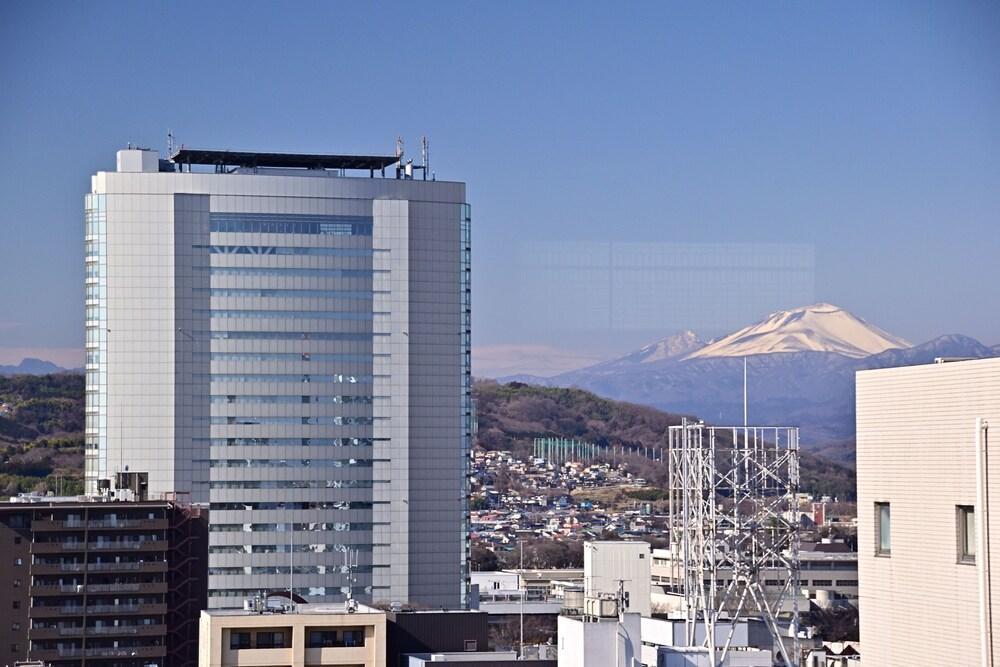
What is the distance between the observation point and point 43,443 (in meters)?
86.3

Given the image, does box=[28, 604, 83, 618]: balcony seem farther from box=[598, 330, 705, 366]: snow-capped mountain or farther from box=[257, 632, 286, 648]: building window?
box=[598, 330, 705, 366]: snow-capped mountain

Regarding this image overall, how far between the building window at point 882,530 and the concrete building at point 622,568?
36109mm

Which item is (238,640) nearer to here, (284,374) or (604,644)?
(604,644)

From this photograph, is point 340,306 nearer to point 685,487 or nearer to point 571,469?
point 685,487

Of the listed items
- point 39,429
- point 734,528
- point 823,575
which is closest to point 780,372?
point 823,575

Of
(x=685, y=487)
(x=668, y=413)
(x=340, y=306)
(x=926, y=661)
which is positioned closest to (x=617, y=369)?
(x=668, y=413)

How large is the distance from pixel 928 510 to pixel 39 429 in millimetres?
80178

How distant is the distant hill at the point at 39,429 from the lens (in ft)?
265

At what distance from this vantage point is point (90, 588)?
42.4 meters

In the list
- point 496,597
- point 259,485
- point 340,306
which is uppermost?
point 340,306

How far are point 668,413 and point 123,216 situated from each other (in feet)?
221

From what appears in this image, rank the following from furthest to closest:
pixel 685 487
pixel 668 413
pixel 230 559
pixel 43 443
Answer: pixel 668 413 → pixel 43 443 → pixel 230 559 → pixel 685 487

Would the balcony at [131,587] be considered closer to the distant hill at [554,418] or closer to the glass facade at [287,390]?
the glass facade at [287,390]

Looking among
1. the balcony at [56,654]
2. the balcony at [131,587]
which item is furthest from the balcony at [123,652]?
the balcony at [131,587]
